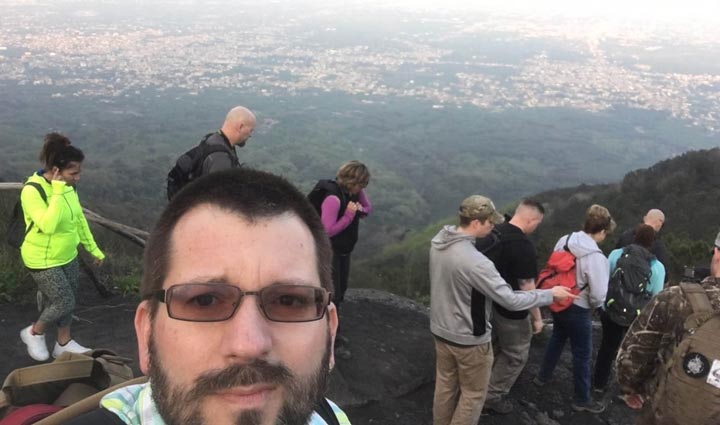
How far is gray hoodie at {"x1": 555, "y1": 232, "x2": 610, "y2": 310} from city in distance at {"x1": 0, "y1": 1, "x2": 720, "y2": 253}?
32.6 meters

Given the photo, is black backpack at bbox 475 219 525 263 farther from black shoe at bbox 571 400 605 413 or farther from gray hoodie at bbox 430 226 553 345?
black shoe at bbox 571 400 605 413

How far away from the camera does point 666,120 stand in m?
105

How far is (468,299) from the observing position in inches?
124

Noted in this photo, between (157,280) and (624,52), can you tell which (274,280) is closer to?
(157,280)

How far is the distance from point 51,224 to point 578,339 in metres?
3.72

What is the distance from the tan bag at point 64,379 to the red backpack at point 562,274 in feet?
10.0

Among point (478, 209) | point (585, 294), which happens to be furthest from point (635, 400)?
point (478, 209)

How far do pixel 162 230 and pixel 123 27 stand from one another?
496 ft

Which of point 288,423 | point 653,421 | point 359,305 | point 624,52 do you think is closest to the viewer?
point 288,423

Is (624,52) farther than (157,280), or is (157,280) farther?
(624,52)

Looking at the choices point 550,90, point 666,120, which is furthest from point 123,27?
point 666,120

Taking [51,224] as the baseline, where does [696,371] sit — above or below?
below

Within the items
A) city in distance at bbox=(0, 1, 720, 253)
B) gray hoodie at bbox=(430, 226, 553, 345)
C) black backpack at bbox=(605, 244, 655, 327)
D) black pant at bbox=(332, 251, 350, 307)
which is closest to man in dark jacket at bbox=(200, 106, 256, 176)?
black pant at bbox=(332, 251, 350, 307)

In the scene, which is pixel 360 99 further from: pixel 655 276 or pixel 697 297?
pixel 697 297
